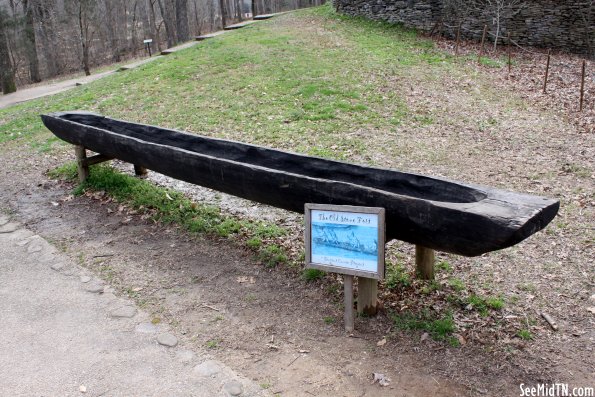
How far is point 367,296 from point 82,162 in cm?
509

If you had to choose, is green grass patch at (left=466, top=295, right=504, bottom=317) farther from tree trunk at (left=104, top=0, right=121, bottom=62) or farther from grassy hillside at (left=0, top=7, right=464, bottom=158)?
tree trunk at (left=104, top=0, right=121, bottom=62)

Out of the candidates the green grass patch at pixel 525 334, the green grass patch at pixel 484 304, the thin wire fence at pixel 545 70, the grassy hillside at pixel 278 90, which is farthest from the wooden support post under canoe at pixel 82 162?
the thin wire fence at pixel 545 70

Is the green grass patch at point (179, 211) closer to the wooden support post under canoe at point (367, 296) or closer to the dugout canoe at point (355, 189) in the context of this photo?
the dugout canoe at point (355, 189)

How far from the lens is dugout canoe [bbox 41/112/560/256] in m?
3.25

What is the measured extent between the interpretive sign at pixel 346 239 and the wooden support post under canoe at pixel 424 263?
0.90m

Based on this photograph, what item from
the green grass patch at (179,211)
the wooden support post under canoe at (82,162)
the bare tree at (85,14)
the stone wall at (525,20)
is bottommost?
the green grass patch at (179,211)

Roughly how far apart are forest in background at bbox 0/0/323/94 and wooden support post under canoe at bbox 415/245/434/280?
1936 cm

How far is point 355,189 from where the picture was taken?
384 cm

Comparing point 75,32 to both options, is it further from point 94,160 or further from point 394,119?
point 394,119

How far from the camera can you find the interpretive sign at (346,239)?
362cm

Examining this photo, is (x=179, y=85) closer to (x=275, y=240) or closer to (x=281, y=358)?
(x=275, y=240)

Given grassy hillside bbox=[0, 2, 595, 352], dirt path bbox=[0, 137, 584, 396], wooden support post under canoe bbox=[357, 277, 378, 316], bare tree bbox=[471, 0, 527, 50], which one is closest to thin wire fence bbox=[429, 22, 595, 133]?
bare tree bbox=[471, 0, 527, 50]

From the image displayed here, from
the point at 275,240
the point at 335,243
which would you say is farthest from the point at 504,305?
the point at 275,240

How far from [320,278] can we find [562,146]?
17.9 feet
